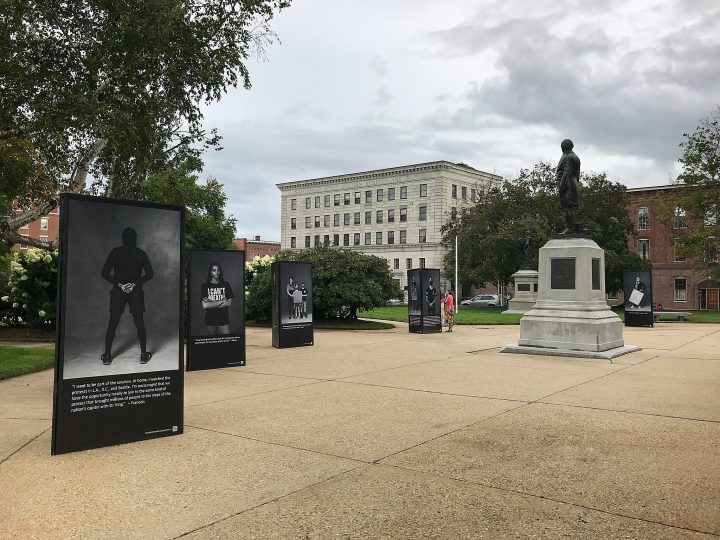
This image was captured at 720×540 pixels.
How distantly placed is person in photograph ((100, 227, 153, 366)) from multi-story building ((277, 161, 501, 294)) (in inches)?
3125

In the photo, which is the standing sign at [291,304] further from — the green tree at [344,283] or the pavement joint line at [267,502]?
the pavement joint line at [267,502]

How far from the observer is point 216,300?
41.7 feet

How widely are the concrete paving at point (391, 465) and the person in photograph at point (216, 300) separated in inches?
96.4

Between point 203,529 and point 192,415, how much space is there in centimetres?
388

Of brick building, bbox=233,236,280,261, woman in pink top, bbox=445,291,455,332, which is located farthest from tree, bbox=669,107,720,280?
brick building, bbox=233,236,280,261

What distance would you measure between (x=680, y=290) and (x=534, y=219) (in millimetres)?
30865

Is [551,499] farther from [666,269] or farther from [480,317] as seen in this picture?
[666,269]

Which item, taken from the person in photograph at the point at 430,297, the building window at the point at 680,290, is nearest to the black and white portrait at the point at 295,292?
the person in photograph at the point at 430,297

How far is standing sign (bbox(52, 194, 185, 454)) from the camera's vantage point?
602 centimetres

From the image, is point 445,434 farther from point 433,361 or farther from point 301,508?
point 433,361

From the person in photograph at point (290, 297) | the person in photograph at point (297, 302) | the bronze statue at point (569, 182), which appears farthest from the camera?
the person in photograph at point (297, 302)

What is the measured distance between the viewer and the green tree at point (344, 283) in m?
26.5

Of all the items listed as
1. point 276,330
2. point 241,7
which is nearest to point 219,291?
point 276,330

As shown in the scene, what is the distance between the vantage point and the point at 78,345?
239 inches
